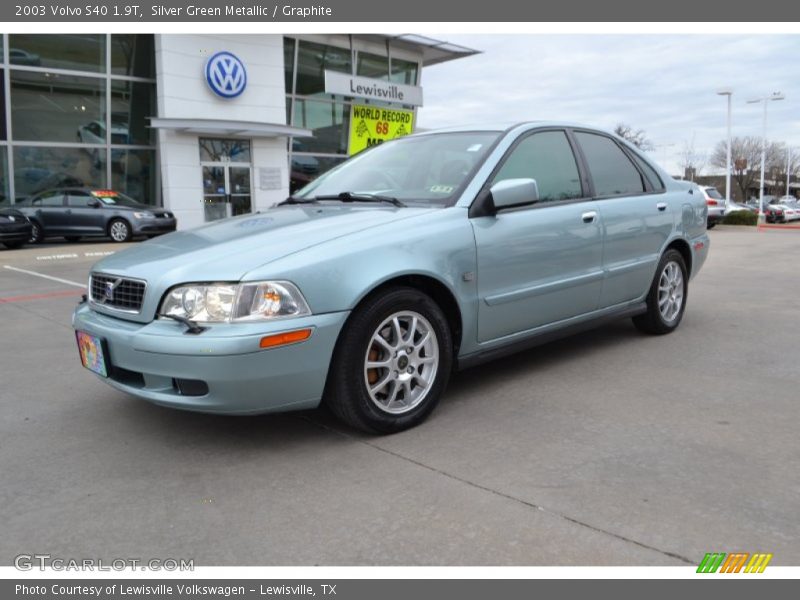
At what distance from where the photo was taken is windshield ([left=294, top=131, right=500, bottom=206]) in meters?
3.99

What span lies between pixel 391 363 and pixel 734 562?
167cm

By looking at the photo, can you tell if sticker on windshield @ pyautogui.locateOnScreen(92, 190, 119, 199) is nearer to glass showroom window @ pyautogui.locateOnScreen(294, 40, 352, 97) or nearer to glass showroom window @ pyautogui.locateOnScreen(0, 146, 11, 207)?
→ glass showroom window @ pyautogui.locateOnScreen(0, 146, 11, 207)

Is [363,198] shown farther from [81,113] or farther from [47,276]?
[81,113]

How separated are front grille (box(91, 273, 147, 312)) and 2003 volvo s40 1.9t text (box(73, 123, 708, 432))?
0.4 inches

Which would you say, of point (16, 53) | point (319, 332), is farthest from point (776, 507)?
point (16, 53)

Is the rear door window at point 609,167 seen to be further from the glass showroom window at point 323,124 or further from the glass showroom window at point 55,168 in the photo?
the glass showroom window at point 323,124

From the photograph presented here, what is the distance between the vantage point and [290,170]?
23.9 metres

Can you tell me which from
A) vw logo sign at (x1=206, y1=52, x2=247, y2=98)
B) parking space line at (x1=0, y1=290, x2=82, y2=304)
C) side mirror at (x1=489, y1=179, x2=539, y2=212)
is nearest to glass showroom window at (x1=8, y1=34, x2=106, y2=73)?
vw logo sign at (x1=206, y1=52, x2=247, y2=98)

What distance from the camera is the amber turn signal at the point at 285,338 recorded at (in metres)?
2.96

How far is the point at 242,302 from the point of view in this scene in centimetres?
299

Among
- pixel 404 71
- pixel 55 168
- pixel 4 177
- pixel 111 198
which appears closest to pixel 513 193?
pixel 111 198

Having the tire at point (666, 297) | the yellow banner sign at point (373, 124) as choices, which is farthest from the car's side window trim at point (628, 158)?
the yellow banner sign at point (373, 124)

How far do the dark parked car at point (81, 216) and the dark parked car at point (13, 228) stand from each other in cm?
132

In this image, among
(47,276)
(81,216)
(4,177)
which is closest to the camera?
(47,276)
